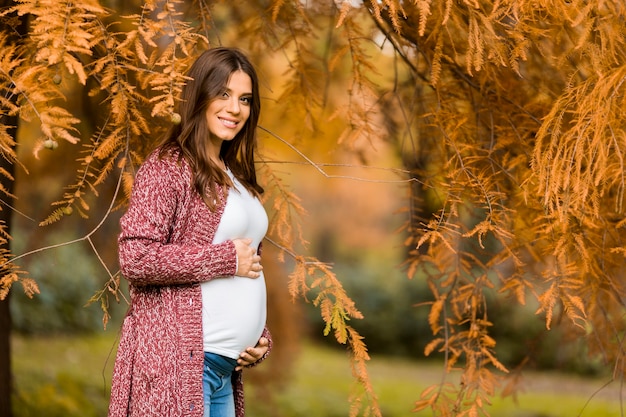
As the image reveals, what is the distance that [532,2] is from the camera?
2.57 meters

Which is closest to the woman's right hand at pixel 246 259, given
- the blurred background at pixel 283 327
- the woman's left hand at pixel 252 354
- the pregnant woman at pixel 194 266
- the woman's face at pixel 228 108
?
the pregnant woman at pixel 194 266

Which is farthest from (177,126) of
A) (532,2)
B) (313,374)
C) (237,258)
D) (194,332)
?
(313,374)

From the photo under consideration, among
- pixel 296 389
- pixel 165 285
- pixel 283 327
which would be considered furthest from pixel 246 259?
pixel 296 389

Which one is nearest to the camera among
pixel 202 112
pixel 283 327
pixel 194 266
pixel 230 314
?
pixel 194 266

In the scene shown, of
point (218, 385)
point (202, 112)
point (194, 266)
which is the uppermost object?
point (202, 112)

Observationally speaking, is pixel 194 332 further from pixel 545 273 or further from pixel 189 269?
pixel 545 273

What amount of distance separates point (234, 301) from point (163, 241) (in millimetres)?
285

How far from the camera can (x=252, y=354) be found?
92.0 inches

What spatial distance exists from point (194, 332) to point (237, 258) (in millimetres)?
243

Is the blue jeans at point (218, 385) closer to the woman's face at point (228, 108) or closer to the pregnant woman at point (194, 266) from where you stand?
the pregnant woman at point (194, 266)

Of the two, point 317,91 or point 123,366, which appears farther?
point 317,91

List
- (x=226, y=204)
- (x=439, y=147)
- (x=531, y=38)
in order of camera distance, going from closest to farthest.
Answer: (x=226, y=204), (x=531, y=38), (x=439, y=147)

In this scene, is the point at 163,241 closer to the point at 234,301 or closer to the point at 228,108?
the point at 234,301

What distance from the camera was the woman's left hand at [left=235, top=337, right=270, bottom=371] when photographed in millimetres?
2322
